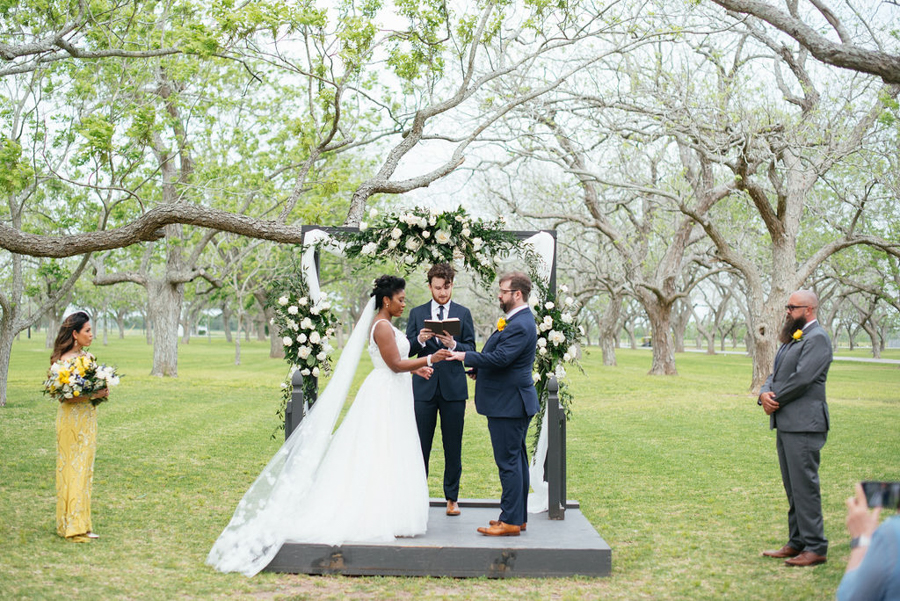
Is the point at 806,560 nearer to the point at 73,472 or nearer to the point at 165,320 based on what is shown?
the point at 73,472

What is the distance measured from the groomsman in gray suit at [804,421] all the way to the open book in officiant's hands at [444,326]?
259 cm

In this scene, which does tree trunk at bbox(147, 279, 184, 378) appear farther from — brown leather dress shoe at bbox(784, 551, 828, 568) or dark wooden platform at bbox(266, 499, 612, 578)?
brown leather dress shoe at bbox(784, 551, 828, 568)

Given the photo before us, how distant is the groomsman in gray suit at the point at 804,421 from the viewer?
6.34 meters

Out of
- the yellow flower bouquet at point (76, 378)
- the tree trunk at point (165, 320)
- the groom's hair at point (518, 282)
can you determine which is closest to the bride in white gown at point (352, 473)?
the groom's hair at point (518, 282)

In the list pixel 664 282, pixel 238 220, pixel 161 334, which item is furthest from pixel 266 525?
pixel 664 282

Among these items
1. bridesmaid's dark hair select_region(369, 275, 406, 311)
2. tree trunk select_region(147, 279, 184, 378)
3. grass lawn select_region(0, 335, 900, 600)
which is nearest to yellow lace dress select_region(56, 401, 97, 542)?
grass lawn select_region(0, 335, 900, 600)

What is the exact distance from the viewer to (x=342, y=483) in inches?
264

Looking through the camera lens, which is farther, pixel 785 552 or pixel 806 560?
pixel 785 552

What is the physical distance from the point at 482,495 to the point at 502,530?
2.84 metres

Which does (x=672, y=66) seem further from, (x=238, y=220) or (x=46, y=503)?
(x=46, y=503)

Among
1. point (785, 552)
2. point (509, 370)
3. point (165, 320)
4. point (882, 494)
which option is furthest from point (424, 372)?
point (165, 320)

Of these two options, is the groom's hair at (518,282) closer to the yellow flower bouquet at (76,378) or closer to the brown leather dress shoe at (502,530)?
the brown leather dress shoe at (502,530)

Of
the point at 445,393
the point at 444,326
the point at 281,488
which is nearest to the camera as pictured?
the point at 281,488

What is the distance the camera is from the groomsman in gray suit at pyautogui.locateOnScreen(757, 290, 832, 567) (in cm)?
634
